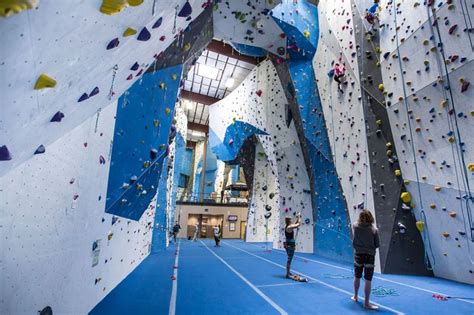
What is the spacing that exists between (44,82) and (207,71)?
512 inches

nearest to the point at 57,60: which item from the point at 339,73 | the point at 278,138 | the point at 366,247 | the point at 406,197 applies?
the point at 366,247

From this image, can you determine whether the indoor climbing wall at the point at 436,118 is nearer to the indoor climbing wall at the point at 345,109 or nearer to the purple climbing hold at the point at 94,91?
the indoor climbing wall at the point at 345,109

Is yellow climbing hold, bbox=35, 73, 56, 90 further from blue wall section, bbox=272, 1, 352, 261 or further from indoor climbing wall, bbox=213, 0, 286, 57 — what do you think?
blue wall section, bbox=272, 1, 352, 261

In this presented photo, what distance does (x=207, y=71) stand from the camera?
1348 centimetres

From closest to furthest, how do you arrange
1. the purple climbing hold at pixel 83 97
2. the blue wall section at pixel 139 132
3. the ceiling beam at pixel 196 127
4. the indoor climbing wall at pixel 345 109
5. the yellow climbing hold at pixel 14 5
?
1. the yellow climbing hold at pixel 14 5
2. the purple climbing hold at pixel 83 97
3. the blue wall section at pixel 139 132
4. the indoor climbing wall at pixel 345 109
5. the ceiling beam at pixel 196 127

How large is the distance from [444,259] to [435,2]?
4.39m

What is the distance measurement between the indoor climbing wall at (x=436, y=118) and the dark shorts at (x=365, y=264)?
7.51 ft

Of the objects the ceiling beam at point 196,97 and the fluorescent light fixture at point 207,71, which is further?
the ceiling beam at point 196,97

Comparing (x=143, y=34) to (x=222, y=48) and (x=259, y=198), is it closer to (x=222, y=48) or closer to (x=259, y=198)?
(x=222, y=48)

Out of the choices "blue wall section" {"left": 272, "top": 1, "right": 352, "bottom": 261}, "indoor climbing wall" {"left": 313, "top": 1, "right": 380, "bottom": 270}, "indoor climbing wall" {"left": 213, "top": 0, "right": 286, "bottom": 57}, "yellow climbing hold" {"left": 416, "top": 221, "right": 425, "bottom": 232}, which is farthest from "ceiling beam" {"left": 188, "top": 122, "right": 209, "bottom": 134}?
"yellow climbing hold" {"left": 416, "top": 221, "right": 425, "bottom": 232}

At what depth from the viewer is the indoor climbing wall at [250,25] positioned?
689 cm

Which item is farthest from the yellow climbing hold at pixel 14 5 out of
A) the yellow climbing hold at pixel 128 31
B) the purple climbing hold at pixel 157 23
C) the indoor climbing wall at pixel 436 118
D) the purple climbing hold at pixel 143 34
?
the indoor climbing wall at pixel 436 118

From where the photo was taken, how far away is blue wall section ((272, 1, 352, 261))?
758cm

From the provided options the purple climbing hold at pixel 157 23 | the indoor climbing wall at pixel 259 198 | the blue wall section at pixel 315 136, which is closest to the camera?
the purple climbing hold at pixel 157 23
